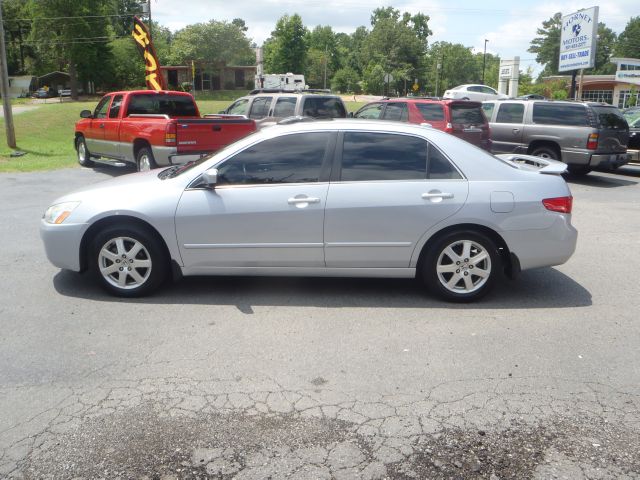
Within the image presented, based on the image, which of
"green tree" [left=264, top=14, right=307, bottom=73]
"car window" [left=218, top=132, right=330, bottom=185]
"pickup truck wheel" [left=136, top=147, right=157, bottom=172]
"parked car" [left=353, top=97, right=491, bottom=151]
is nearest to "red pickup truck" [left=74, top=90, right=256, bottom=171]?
"pickup truck wheel" [left=136, top=147, right=157, bottom=172]

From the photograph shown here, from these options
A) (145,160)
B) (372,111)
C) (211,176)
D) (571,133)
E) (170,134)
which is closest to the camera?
(211,176)

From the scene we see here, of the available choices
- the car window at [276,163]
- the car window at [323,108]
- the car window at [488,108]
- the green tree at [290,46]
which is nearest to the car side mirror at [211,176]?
the car window at [276,163]

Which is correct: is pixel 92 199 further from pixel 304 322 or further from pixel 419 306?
pixel 419 306

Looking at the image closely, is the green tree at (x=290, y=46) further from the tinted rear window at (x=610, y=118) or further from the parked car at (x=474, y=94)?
the tinted rear window at (x=610, y=118)

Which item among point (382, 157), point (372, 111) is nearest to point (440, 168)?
point (382, 157)

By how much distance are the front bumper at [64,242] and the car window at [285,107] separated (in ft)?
31.9

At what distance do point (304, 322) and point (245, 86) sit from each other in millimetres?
76955

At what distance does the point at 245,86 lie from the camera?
78.7 m

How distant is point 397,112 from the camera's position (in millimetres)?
14727

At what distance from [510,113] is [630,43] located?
369ft

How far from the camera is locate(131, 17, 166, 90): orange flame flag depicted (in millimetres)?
21219

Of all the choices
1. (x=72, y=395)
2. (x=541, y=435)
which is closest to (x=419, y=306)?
(x=541, y=435)

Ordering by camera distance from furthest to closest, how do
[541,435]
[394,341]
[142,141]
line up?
[142,141]
[394,341]
[541,435]

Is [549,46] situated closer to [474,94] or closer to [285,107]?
[474,94]
